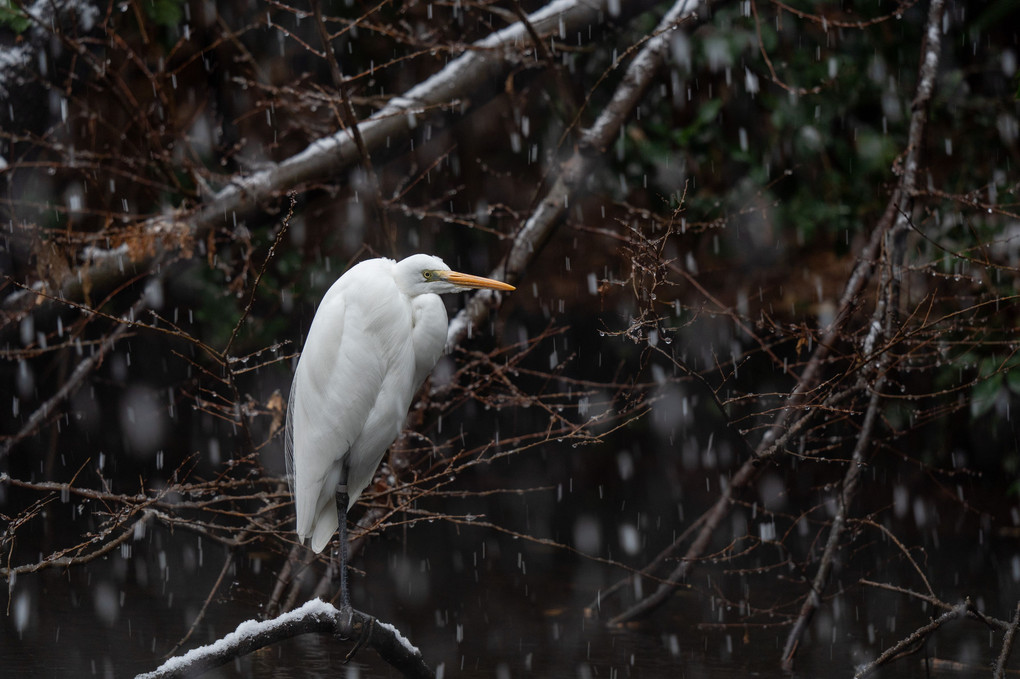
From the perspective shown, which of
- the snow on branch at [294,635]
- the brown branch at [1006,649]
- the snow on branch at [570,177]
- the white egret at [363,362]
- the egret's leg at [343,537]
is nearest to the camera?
the snow on branch at [294,635]

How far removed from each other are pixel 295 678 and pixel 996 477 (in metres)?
4.79

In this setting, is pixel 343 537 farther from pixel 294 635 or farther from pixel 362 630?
pixel 294 635

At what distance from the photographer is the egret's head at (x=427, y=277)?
8.64 ft

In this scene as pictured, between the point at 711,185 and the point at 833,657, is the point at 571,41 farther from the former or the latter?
the point at 833,657

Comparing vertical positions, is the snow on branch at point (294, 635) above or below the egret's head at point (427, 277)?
below

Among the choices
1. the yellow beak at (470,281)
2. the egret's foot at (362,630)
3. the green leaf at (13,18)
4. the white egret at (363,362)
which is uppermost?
the green leaf at (13,18)

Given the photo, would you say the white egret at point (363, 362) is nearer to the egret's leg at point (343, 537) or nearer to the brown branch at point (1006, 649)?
the egret's leg at point (343, 537)

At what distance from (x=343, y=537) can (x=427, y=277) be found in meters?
0.80

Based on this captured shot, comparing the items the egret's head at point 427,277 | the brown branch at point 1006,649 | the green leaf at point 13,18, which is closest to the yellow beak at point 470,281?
the egret's head at point 427,277

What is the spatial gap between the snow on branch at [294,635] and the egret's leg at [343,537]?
18 centimetres

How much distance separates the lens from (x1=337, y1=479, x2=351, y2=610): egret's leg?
2.54m

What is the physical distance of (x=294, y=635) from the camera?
6.59 ft

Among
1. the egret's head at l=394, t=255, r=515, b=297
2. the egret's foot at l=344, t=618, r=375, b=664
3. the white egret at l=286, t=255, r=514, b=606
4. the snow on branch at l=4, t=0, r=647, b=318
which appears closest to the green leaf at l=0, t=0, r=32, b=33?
the snow on branch at l=4, t=0, r=647, b=318

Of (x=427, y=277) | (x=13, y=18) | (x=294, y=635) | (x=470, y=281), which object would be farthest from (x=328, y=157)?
(x=294, y=635)
